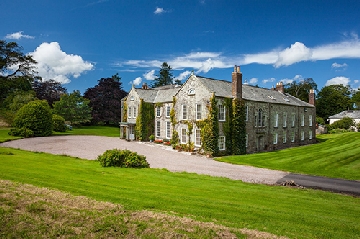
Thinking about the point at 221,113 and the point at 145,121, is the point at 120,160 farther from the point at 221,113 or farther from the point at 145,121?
the point at 145,121

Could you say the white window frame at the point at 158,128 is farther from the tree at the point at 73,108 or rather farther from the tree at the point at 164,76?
the tree at the point at 164,76

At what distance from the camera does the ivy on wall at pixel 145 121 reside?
41.3 meters

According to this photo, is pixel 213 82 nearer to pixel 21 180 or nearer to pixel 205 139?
pixel 205 139

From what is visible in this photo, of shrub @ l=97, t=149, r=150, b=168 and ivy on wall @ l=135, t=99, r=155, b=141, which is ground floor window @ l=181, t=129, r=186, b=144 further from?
shrub @ l=97, t=149, r=150, b=168

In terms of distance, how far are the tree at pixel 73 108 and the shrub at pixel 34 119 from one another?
47.4 ft

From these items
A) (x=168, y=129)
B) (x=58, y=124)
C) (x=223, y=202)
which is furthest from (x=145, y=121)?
(x=223, y=202)

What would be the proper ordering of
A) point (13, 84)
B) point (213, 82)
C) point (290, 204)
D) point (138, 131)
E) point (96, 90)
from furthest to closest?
point (96, 90) → point (13, 84) → point (138, 131) → point (213, 82) → point (290, 204)

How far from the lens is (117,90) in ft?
229

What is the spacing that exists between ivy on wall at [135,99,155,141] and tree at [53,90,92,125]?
842 inches

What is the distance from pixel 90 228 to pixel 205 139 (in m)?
23.8

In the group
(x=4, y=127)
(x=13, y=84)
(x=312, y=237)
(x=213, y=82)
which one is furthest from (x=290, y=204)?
(x=13, y=84)

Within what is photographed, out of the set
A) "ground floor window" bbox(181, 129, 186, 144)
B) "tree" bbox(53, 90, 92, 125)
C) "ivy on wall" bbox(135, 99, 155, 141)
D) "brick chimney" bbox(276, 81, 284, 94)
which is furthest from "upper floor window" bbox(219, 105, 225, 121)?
"tree" bbox(53, 90, 92, 125)

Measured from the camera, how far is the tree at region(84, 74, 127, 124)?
66.2 m

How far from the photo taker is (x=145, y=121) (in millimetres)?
41625
